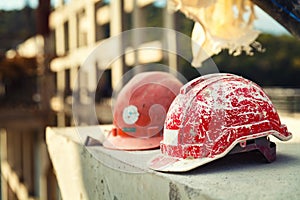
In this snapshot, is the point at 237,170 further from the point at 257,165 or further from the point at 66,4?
the point at 66,4

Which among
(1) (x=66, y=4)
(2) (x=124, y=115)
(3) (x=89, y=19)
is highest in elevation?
(1) (x=66, y=4)

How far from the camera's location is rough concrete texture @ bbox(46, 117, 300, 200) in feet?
3.67

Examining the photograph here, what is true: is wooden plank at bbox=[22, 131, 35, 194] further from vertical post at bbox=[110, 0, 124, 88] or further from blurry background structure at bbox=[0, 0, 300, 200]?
vertical post at bbox=[110, 0, 124, 88]

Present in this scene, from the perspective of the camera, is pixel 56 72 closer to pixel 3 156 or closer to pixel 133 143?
pixel 3 156

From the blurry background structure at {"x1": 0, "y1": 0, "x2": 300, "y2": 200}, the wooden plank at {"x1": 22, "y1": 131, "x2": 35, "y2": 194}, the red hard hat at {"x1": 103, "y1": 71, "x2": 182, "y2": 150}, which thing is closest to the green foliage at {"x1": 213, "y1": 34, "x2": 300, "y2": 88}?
the blurry background structure at {"x1": 0, "y1": 0, "x2": 300, "y2": 200}

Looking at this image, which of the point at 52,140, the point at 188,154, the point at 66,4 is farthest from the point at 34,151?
the point at 188,154

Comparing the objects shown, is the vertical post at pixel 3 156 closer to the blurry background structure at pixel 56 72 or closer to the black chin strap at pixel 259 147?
the blurry background structure at pixel 56 72

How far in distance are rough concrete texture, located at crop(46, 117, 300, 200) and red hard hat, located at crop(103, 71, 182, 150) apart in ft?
0.30

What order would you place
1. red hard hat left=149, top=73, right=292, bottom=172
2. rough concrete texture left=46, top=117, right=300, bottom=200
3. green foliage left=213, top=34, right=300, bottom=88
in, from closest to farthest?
rough concrete texture left=46, top=117, right=300, bottom=200
red hard hat left=149, top=73, right=292, bottom=172
green foliage left=213, top=34, right=300, bottom=88

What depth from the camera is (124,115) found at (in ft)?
6.13

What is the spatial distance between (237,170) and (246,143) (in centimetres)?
9

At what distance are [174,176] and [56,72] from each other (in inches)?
315

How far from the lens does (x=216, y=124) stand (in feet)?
4.42

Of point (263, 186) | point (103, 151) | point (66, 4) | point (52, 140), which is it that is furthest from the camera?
point (66, 4)
